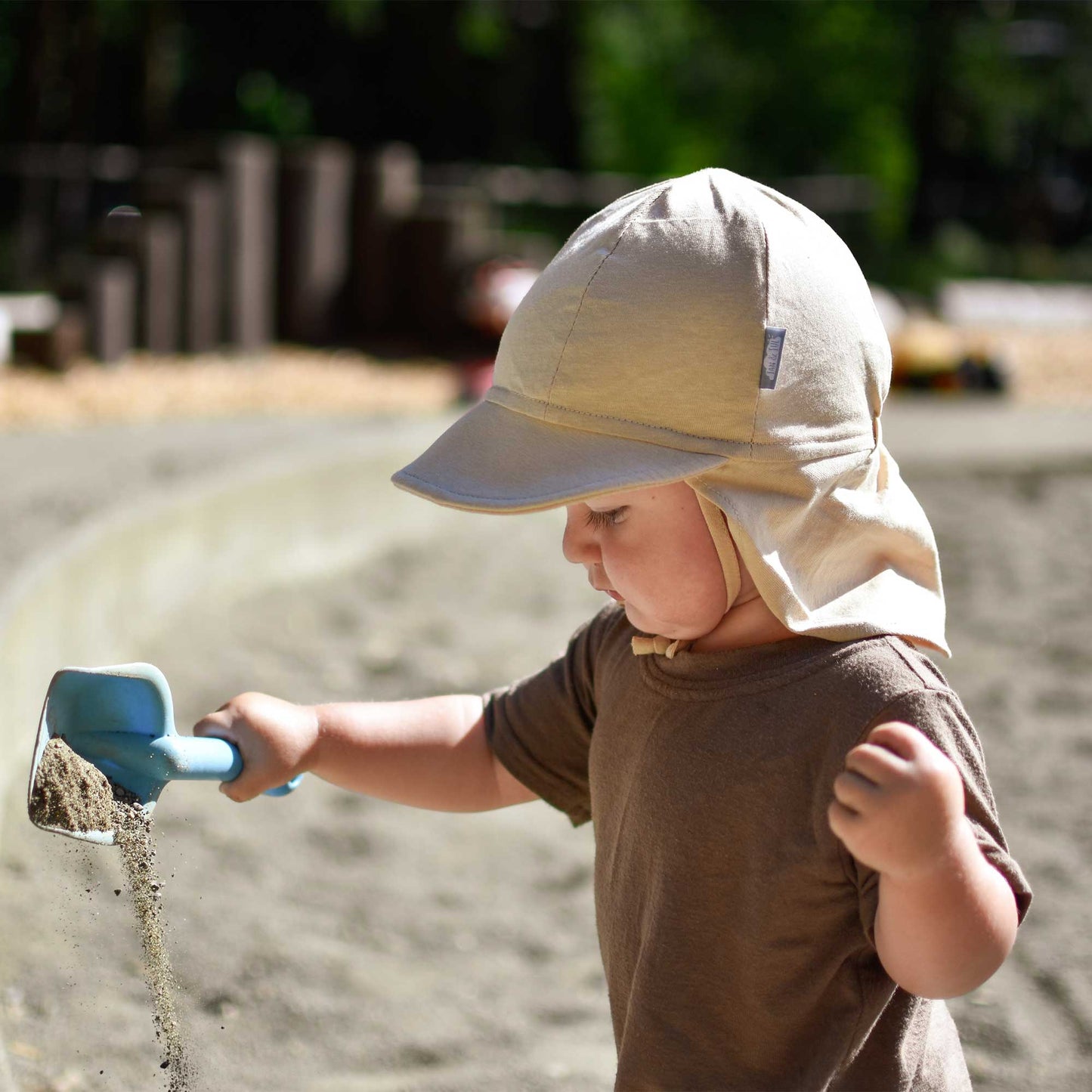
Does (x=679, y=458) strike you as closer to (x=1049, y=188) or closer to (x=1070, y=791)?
(x=1070, y=791)

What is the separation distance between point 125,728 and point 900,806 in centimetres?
87

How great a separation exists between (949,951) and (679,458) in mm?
531

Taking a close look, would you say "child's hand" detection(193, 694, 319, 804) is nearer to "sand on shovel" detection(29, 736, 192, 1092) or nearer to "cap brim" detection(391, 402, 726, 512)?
"sand on shovel" detection(29, 736, 192, 1092)

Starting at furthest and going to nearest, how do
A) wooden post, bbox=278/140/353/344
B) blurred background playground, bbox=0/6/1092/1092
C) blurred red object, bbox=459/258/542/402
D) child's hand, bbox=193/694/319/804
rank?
blurred red object, bbox=459/258/542/402 < wooden post, bbox=278/140/353/344 < blurred background playground, bbox=0/6/1092/1092 < child's hand, bbox=193/694/319/804

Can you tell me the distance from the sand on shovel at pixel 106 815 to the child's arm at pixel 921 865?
0.80 meters

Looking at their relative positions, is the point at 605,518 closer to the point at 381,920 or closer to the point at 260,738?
the point at 260,738

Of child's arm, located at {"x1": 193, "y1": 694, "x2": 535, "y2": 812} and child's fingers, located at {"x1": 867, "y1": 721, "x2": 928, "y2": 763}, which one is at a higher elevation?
child's fingers, located at {"x1": 867, "y1": 721, "x2": 928, "y2": 763}

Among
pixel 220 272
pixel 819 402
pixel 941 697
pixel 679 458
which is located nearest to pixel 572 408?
pixel 679 458

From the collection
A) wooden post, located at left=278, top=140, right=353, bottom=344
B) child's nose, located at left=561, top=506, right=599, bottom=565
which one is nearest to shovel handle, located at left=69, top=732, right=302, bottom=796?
child's nose, located at left=561, top=506, right=599, bottom=565

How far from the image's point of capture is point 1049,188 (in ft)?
93.9

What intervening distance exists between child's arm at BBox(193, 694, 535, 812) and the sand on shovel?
14 cm

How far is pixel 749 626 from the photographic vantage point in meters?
1.59

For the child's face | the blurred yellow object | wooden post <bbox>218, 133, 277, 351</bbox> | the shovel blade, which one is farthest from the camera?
wooden post <bbox>218, 133, 277, 351</bbox>

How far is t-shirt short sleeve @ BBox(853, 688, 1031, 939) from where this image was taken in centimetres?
145
